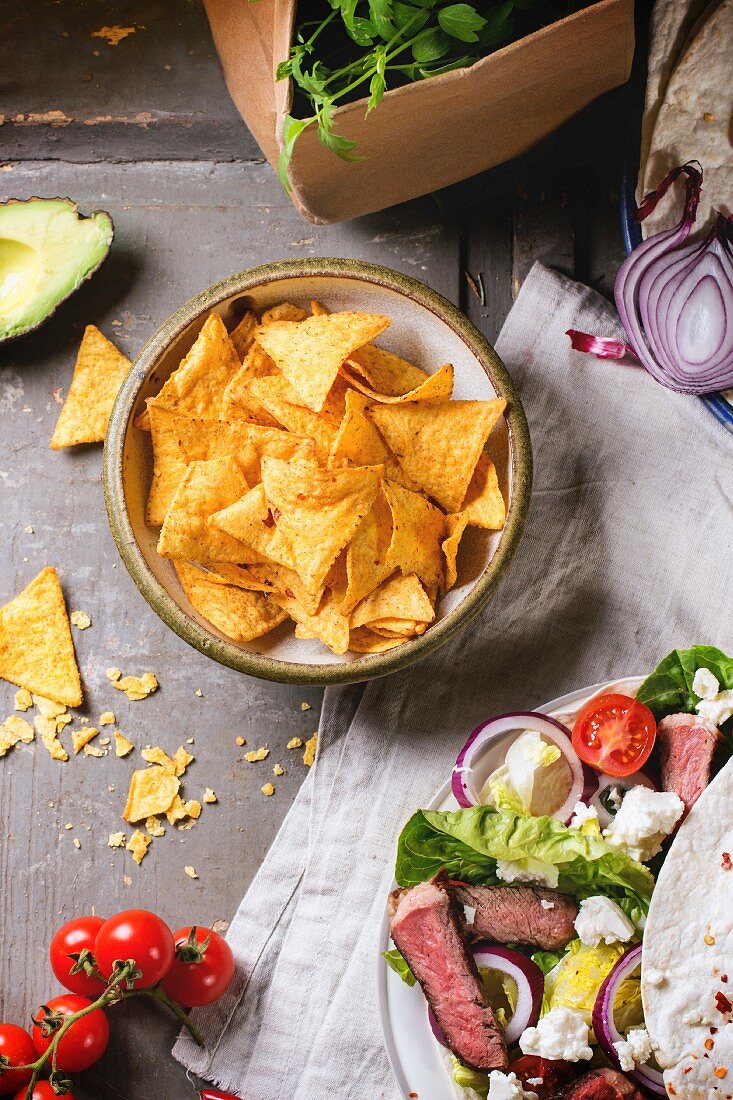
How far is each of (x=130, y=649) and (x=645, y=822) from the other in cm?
111

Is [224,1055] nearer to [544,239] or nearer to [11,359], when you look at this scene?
[11,359]

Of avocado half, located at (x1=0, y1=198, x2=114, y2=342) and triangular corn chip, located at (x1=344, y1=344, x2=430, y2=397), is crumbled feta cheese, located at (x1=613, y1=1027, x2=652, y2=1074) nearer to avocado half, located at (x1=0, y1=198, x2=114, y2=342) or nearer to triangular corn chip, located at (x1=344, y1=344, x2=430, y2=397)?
triangular corn chip, located at (x1=344, y1=344, x2=430, y2=397)

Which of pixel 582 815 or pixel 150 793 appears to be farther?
pixel 150 793

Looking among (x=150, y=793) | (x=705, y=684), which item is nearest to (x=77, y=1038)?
(x=150, y=793)

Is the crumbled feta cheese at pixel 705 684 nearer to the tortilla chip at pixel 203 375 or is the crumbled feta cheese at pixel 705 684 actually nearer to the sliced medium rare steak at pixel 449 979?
the sliced medium rare steak at pixel 449 979

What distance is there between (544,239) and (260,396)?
776mm

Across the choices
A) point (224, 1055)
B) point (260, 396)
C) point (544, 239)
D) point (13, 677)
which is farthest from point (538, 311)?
point (224, 1055)

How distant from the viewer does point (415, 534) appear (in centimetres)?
185

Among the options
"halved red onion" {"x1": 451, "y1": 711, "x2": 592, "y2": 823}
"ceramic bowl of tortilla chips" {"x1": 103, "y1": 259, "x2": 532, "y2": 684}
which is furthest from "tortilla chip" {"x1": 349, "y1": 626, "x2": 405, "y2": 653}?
"halved red onion" {"x1": 451, "y1": 711, "x2": 592, "y2": 823}

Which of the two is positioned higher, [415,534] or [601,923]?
[415,534]

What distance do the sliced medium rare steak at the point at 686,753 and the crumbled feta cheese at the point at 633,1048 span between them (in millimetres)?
399

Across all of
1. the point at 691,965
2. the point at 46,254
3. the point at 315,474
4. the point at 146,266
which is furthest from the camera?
the point at 146,266

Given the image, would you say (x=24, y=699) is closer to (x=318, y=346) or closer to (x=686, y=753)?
(x=318, y=346)

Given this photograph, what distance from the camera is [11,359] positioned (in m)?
2.19
